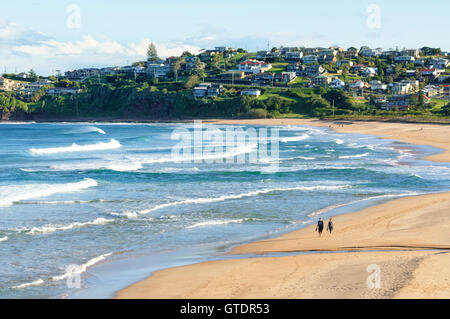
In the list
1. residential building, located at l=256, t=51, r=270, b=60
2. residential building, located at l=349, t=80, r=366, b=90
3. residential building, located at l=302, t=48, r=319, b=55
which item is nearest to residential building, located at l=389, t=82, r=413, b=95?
residential building, located at l=349, t=80, r=366, b=90

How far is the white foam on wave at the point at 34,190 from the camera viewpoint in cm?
A: 3275

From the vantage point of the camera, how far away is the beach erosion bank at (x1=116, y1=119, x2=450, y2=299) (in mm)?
16219

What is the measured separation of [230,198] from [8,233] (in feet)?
43.7

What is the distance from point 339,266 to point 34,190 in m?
23.3

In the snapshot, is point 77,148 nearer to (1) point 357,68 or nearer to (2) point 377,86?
(2) point 377,86

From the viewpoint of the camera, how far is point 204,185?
38500 mm

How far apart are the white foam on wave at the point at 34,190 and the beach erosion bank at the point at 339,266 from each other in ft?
54.1

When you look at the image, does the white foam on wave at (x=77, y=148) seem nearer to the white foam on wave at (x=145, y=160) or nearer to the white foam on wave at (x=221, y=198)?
the white foam on wave at (x=145, y=160)

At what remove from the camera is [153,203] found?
105 ft

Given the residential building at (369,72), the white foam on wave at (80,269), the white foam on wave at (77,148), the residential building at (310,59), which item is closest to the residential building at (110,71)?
the residential building at (310,59)

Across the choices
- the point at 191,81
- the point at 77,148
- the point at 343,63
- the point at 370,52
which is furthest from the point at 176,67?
the point at 77,148

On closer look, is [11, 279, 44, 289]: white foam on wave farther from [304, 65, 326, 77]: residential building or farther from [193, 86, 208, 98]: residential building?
[304, 65, 326, 77]: residential building

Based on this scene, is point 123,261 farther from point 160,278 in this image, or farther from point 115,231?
point 115,231
